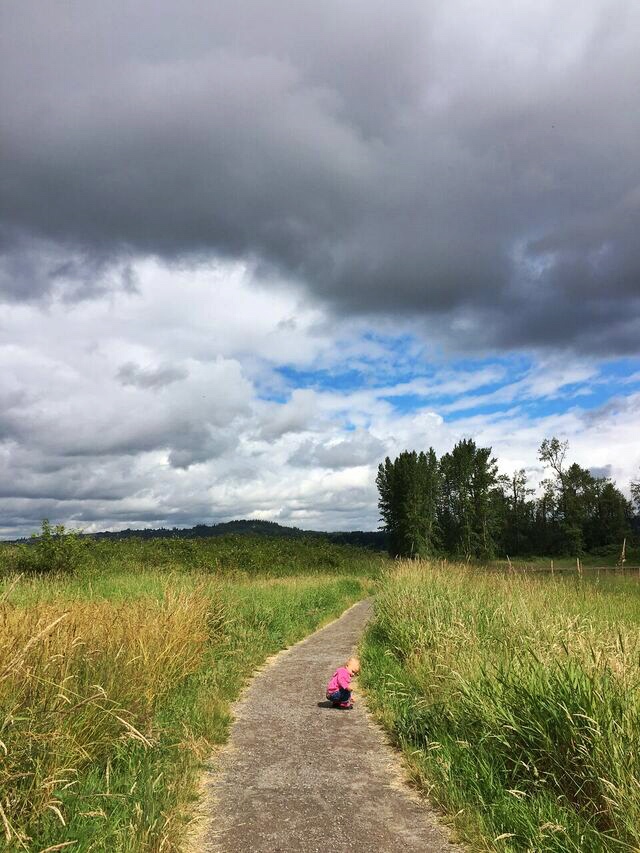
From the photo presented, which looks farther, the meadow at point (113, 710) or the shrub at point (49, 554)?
the shrub at point (49, 554)

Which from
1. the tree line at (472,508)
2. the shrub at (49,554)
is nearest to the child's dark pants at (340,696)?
the shrub at (49,554)

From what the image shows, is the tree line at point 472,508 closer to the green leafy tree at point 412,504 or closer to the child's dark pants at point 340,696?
the green leafy tree at point 412,504

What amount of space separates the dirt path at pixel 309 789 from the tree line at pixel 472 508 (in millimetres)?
58964

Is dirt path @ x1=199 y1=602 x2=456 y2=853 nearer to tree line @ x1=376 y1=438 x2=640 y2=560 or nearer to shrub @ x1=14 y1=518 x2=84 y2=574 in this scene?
shrub @ x1=14 y1=518 x2=84 y2=574

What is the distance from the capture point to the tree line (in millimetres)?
69375

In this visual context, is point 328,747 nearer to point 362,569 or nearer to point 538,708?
point 538,708

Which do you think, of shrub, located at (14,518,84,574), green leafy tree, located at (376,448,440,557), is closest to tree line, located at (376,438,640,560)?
green leafy tree, located at (376,448,440,557)

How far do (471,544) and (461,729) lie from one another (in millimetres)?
66321

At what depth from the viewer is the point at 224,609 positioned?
42.1 feet

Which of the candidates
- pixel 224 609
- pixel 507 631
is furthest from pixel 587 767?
pixel 224 609

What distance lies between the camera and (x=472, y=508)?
69.2m

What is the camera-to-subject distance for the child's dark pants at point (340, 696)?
788 cm

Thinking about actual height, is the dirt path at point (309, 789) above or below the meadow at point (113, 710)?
below

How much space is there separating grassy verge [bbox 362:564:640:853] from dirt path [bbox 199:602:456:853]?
1.10 ft
